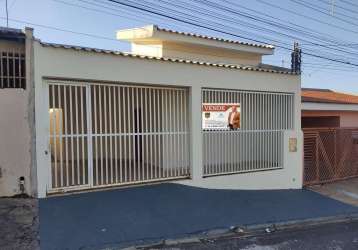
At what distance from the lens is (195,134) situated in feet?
30.5

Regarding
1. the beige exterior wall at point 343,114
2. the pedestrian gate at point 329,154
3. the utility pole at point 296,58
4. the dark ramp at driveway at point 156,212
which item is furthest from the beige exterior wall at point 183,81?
the beige exterior wall at point 343,114

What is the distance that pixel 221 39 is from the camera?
13.0 m

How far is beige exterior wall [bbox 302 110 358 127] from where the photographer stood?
51.3ft

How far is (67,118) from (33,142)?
1.44 m

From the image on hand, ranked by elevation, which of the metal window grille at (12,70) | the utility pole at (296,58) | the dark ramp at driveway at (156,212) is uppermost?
the utility pole at (296,58)

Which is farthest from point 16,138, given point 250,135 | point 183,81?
point 250,135

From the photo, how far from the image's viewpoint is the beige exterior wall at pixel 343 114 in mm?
15633

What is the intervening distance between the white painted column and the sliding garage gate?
0.68 ft

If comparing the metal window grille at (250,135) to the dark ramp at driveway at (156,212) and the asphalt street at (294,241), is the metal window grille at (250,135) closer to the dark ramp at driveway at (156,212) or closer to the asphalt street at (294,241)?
the dark ramp at driveway at (156,212)

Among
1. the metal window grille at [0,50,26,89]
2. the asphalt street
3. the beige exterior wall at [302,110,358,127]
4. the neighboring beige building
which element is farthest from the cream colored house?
the beige exterior wall at [302,110,358,127]

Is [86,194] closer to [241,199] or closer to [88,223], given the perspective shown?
[88,223]

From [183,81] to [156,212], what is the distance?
3405mm

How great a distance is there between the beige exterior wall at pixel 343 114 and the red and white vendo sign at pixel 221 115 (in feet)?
Answer: 21.6

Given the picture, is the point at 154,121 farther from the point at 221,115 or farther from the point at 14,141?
the point at 14,141
